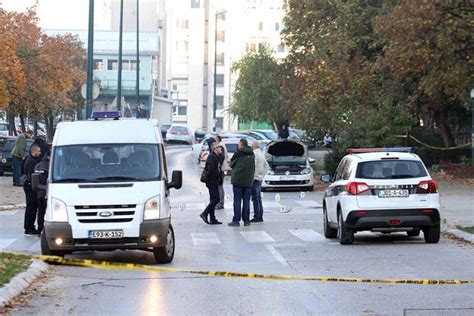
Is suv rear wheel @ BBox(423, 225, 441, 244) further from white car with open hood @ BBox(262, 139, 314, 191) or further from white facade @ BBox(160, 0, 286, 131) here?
white facade @ BBox(160, 0, 286, 131)

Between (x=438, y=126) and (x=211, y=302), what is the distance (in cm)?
3816

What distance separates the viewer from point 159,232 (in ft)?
52.6

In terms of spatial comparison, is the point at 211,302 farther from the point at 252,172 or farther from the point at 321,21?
the point at 321,21

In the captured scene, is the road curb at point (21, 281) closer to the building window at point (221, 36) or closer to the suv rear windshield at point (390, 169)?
the suv rear windshield at point (390, 169)

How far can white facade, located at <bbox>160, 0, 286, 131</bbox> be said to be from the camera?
449 ft

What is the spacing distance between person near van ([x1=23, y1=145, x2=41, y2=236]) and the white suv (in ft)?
20.4

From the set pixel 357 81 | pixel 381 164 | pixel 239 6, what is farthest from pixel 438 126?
pixel 239 6

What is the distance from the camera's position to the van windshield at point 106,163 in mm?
16672

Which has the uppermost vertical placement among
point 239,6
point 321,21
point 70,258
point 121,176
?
point 239,6

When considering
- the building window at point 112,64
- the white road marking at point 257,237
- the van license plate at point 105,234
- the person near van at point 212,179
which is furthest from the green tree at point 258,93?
the van license plate at point 105,234

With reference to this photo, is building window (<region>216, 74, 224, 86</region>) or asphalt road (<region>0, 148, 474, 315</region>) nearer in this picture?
asphalt road (<region>0, 148, 474, 315</region>)

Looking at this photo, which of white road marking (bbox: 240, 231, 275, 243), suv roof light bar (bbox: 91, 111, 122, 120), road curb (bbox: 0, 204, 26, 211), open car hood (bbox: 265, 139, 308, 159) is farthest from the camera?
open car hood (bbox: 265, 139, 308, 159)

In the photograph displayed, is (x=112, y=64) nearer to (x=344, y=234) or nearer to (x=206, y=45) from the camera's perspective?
(x=206, y=45)

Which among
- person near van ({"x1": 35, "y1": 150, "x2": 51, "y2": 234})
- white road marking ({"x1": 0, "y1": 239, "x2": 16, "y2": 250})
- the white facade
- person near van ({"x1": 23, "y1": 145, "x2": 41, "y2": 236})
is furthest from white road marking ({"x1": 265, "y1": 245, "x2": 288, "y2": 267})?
the white facade
